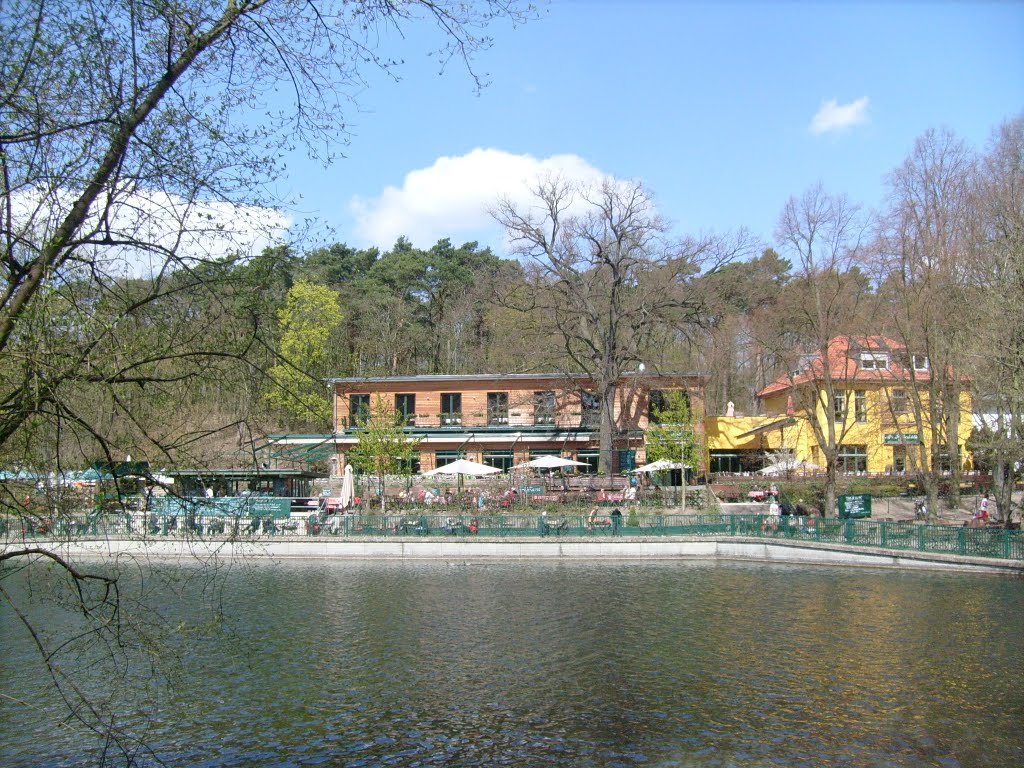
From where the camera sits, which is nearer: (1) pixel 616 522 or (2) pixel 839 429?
(1) pixel 616 522

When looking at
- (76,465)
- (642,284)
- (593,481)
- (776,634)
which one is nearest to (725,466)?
(642,284)

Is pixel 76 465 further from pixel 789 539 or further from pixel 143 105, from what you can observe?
pixel 789 539

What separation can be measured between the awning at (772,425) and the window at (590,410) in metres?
8.24

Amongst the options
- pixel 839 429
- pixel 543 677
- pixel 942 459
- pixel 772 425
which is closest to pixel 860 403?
pixel 839 429

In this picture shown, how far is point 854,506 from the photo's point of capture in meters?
32.9

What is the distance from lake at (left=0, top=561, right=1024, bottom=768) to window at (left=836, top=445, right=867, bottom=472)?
2318cm

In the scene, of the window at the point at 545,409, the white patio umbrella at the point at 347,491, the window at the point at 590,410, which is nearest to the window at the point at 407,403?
the window at the point at 545,409

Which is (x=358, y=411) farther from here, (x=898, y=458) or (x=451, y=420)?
(x=898, y=458)

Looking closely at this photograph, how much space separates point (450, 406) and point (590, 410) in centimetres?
744

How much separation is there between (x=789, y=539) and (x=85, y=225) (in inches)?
1017

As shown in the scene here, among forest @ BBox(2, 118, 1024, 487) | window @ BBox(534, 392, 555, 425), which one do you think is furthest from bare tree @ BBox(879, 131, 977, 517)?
window @ BBox(534, 392, 555, 425)

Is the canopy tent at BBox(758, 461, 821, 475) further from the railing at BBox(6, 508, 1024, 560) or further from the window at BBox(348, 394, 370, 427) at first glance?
the window at BBox(348, 394, 370, 427)

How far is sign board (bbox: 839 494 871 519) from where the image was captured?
32.8 meters

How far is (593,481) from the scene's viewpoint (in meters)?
36.5
